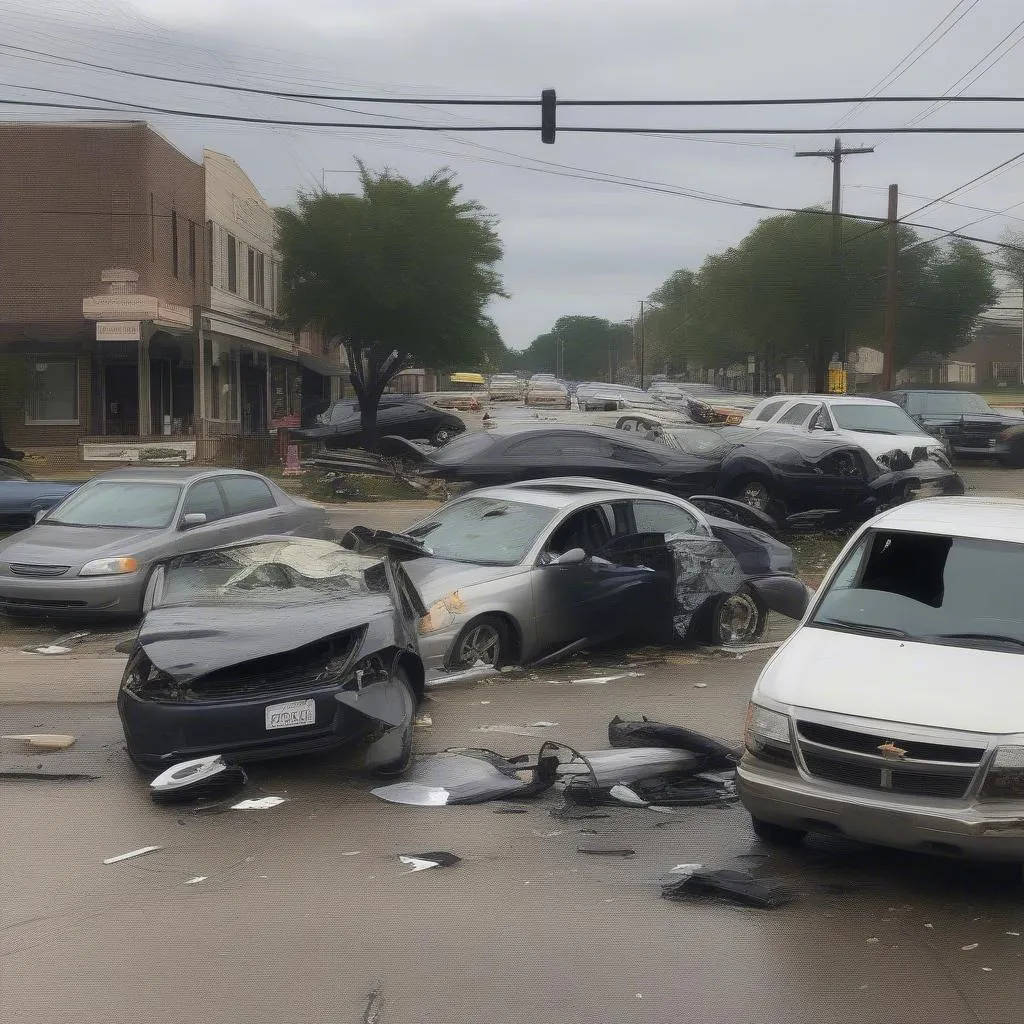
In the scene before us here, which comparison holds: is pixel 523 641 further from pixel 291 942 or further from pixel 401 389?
pixel 401 389

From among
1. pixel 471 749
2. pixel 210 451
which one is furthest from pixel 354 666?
pixel 210 451

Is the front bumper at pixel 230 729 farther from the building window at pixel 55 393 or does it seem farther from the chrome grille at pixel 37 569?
the building window at pixel 55 393

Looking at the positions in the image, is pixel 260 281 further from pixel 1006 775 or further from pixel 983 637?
pixel 1006 775

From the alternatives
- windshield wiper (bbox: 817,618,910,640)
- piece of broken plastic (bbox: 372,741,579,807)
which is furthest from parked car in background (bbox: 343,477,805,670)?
windshield wiper (bbox: 817,618,910,640)

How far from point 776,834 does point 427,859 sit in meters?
1.67

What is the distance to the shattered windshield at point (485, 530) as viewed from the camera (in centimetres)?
1090

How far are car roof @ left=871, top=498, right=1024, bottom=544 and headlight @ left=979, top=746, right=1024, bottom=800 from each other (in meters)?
1.86

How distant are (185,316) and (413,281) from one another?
19.9 feet

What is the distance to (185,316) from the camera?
3422 centimetres

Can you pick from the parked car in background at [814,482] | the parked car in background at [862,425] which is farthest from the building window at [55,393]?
the parked car in background at [814,482]

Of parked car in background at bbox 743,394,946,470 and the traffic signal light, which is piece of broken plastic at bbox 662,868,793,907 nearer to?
the traffic signal light

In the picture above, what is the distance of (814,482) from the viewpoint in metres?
19.3

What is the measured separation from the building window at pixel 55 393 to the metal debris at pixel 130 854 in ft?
96.3

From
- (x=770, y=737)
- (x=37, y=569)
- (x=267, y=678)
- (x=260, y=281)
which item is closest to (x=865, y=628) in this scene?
(x=770, y=737)
